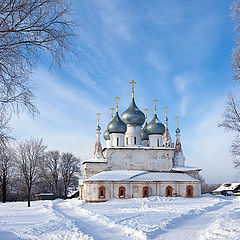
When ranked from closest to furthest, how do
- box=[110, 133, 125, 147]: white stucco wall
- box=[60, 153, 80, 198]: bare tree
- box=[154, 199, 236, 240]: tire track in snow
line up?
box=[154, 199, 236, 240]: tire track in snow → box=[110, 133, 125, 147]: white stucco wall → box=[60, 153, 80, 198]: bare tree

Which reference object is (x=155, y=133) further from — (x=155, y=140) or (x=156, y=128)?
(x=155, y=140)

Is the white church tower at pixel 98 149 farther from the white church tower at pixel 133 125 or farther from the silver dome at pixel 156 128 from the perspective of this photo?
the silver dome at pixel 156 128

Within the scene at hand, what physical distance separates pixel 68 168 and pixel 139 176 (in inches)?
677

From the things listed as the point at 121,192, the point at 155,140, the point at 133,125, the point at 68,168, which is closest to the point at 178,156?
the point at 155,140

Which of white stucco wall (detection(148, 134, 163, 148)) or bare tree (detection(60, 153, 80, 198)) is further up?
white stucco wall (detection(148, 134, 163, 148))

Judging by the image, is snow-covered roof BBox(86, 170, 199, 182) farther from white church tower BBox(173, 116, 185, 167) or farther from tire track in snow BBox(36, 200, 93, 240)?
tire track in snow BBox(36, 200, 93, 240)

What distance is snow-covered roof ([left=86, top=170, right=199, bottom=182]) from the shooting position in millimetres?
27531

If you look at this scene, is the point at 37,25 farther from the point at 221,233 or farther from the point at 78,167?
the point at 78,167

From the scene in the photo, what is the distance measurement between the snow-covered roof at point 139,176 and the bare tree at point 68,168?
15163 millimetres

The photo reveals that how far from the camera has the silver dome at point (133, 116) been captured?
3353cm

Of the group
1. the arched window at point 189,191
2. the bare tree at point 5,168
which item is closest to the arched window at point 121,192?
the arched window at point 189,191

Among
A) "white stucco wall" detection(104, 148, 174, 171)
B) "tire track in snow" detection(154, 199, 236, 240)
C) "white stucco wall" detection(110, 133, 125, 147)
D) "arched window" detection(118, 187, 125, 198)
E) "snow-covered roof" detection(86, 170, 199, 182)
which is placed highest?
"white stucco wall" detection(110, 133, 125, 147)

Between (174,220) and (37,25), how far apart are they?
9135mm

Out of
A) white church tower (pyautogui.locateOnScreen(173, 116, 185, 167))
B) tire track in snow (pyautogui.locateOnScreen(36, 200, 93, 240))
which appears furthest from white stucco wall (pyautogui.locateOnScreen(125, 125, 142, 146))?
tire track in snow (pyautogui.locateOnScreen(36, 200, 93, 240))
